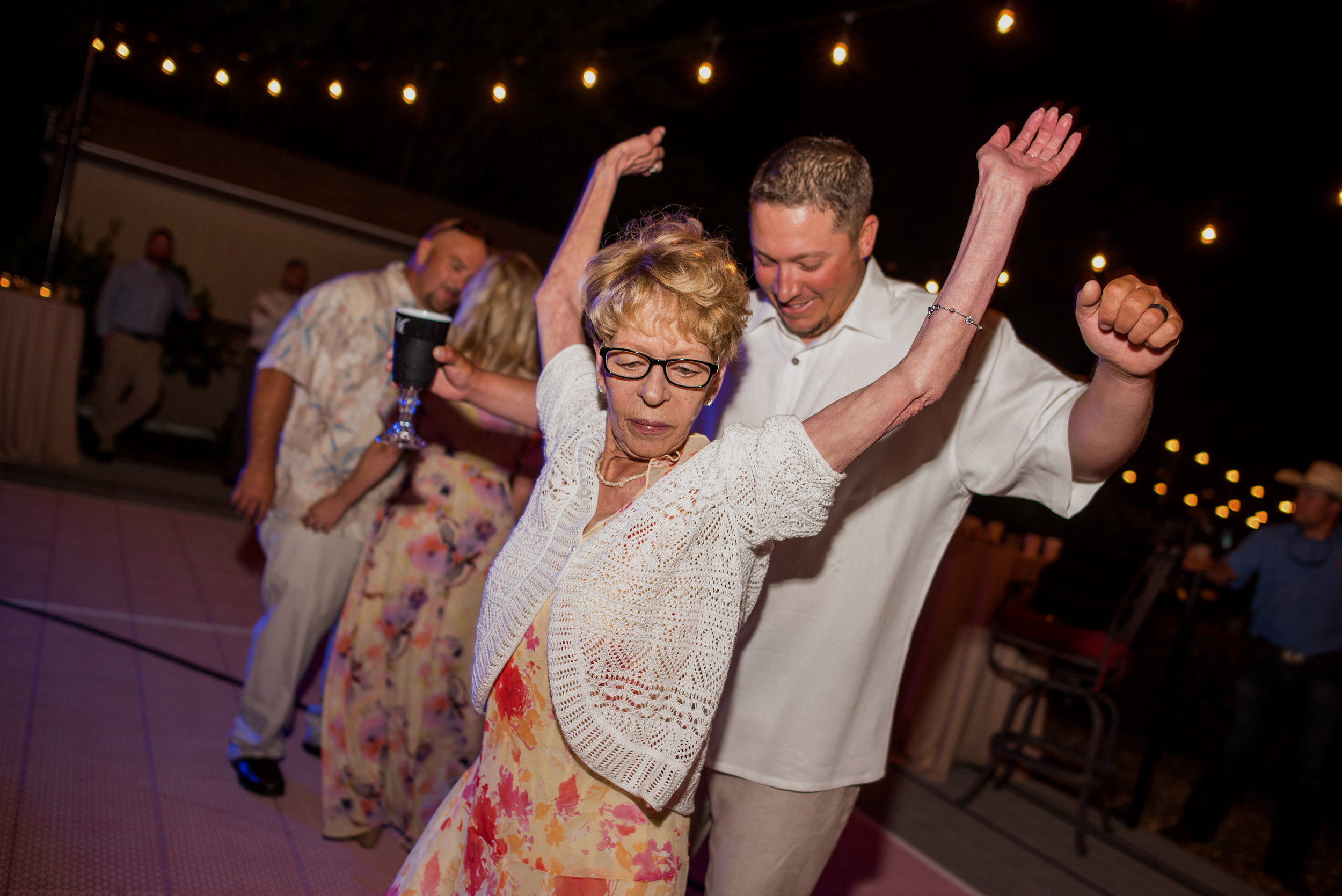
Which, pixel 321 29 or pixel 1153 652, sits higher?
pixel 321 29

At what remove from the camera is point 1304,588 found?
467 centimetres

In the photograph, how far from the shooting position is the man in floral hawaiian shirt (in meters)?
2.97

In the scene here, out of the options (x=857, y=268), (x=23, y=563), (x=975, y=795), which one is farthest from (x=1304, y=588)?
(x=23, y=563)

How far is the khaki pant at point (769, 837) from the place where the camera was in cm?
A: 168

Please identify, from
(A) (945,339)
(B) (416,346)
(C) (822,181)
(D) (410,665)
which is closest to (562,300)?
(B) (416,346)

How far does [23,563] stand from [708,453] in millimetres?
4691

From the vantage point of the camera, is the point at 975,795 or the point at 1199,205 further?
the point at 975,795

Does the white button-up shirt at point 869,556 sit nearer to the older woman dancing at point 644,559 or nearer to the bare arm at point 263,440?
the older woman dancing at point 644,559

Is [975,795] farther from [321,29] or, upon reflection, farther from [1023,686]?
[321,29]

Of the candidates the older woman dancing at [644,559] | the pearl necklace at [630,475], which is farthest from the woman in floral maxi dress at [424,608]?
the pearl necklace at [630,475]

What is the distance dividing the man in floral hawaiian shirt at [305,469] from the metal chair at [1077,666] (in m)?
3.28

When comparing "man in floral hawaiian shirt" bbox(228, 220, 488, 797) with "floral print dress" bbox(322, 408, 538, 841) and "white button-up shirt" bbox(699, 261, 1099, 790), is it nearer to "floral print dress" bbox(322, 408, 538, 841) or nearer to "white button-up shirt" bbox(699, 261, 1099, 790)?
"floral print dress" bbox(322, 408, 538, 841)

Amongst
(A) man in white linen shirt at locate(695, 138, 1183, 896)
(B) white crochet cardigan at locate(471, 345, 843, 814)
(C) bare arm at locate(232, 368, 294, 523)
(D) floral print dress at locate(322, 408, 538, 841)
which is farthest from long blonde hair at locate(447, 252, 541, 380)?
(B) white crochet cardigan at locate(471, 345, 843, 814)

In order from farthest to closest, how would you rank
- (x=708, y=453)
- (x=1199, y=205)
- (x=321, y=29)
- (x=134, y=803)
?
(x=321, y=29), (x=1199, y=205), (x=134, y=803), (x=708, y=453)
